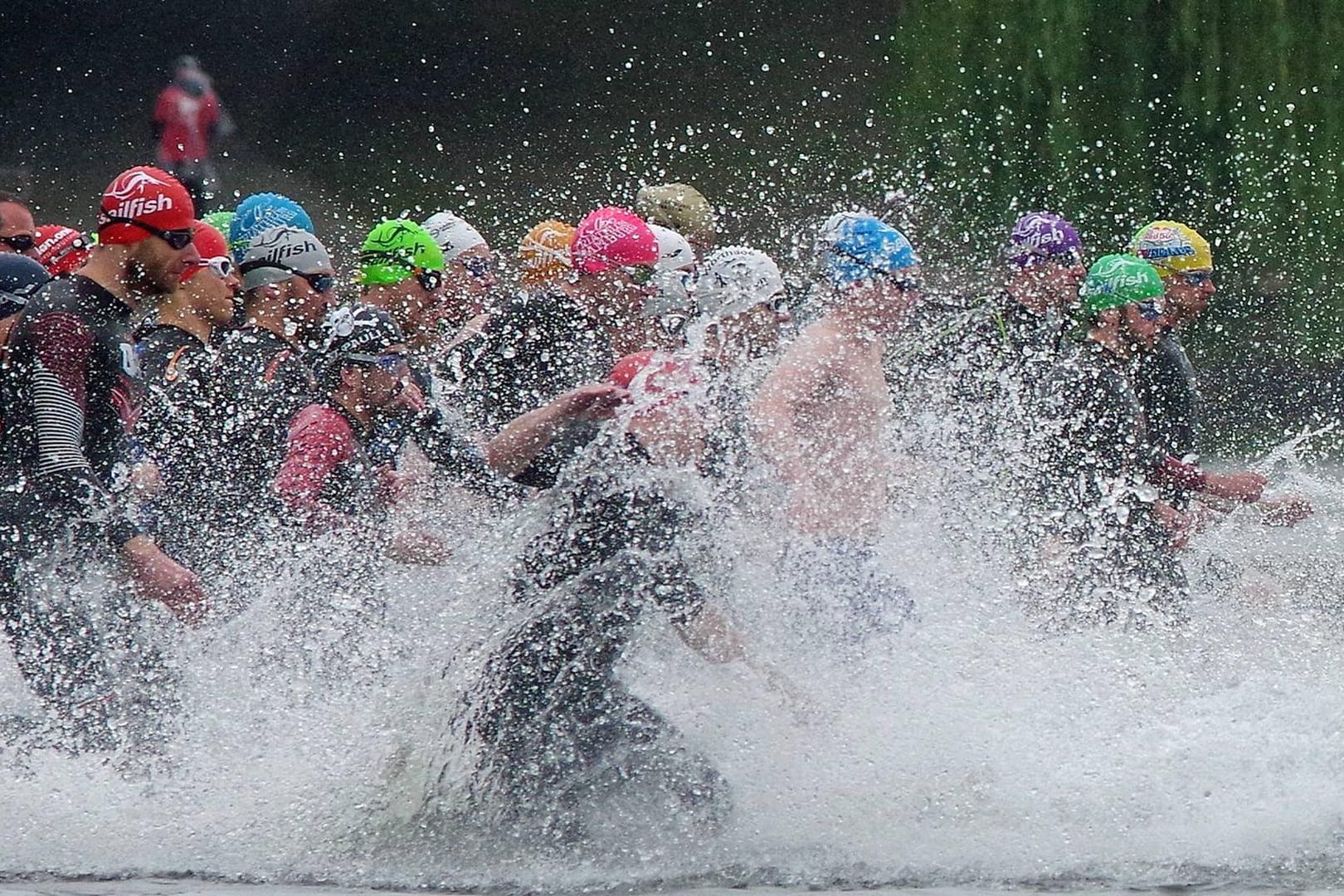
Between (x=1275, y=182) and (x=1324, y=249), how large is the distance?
3.36 ft

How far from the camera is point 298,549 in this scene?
5164mm

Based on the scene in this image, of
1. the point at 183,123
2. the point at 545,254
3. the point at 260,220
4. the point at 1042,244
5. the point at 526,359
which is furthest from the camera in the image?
the point at 183,123

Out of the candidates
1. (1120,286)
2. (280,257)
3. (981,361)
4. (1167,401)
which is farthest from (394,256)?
(1167,401)

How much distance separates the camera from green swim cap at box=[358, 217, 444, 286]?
5.98m

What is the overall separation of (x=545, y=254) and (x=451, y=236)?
0.57 m

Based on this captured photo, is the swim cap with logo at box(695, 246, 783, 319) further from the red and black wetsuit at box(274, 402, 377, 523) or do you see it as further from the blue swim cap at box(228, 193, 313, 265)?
the blue swim cap at box(228, 193, 313, 265)

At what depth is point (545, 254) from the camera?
21.4 ft

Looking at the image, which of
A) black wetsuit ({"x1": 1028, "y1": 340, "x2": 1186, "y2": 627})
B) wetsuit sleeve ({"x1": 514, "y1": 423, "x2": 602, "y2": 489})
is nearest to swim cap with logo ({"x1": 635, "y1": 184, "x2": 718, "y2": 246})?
black wetsuit ({"x1": 1028, "y1": 340, "x2": 1186, "y2": 627})

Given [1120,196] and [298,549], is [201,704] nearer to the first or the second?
[298,549]

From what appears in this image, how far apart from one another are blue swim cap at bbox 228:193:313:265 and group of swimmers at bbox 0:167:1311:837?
16 mm

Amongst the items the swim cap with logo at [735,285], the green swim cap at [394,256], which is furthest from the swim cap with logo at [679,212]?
the swim cap with logo at [735,285]

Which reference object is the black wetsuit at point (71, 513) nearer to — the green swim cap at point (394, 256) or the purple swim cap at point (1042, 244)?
the green swim cap at point (394, 256)

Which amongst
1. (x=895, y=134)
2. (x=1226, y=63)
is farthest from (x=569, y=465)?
(x=895, y=134)

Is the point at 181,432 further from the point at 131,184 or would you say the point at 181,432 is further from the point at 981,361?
the point at 981,361
